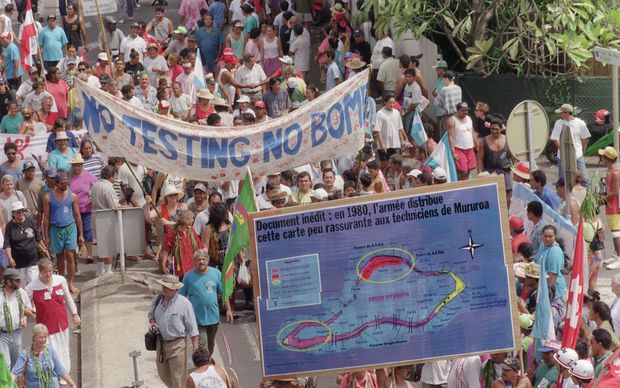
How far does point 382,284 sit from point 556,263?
296 centimetres

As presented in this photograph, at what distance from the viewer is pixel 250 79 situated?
2578 centimetres

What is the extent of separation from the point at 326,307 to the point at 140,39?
15.1 m

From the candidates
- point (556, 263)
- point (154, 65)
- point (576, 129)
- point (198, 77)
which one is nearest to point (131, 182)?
point (198, 77)

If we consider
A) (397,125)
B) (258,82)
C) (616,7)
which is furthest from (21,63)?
(616,7)

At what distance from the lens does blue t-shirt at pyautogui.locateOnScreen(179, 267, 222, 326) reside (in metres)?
16.3

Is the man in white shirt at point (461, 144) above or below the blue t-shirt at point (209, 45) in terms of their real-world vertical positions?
below

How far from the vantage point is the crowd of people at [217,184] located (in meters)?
15.3

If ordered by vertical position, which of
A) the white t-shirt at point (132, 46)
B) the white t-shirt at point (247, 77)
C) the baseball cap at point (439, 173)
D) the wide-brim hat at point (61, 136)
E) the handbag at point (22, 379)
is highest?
the white t-shirt at point (132, 46)

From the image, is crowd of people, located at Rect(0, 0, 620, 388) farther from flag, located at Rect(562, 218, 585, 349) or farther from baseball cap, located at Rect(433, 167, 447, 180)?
flag, located at Rect(562, 218, 585, 349)

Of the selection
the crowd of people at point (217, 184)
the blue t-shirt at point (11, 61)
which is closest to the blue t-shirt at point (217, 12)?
the crowd of people at point (217, 184)

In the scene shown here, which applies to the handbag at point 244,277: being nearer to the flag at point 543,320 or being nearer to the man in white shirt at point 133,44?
the flag at point 543,320

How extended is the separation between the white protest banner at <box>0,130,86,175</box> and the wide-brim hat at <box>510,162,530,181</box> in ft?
21.3

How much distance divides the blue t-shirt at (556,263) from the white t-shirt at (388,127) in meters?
6.48

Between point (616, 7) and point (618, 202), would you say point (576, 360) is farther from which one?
point (616, 7)
